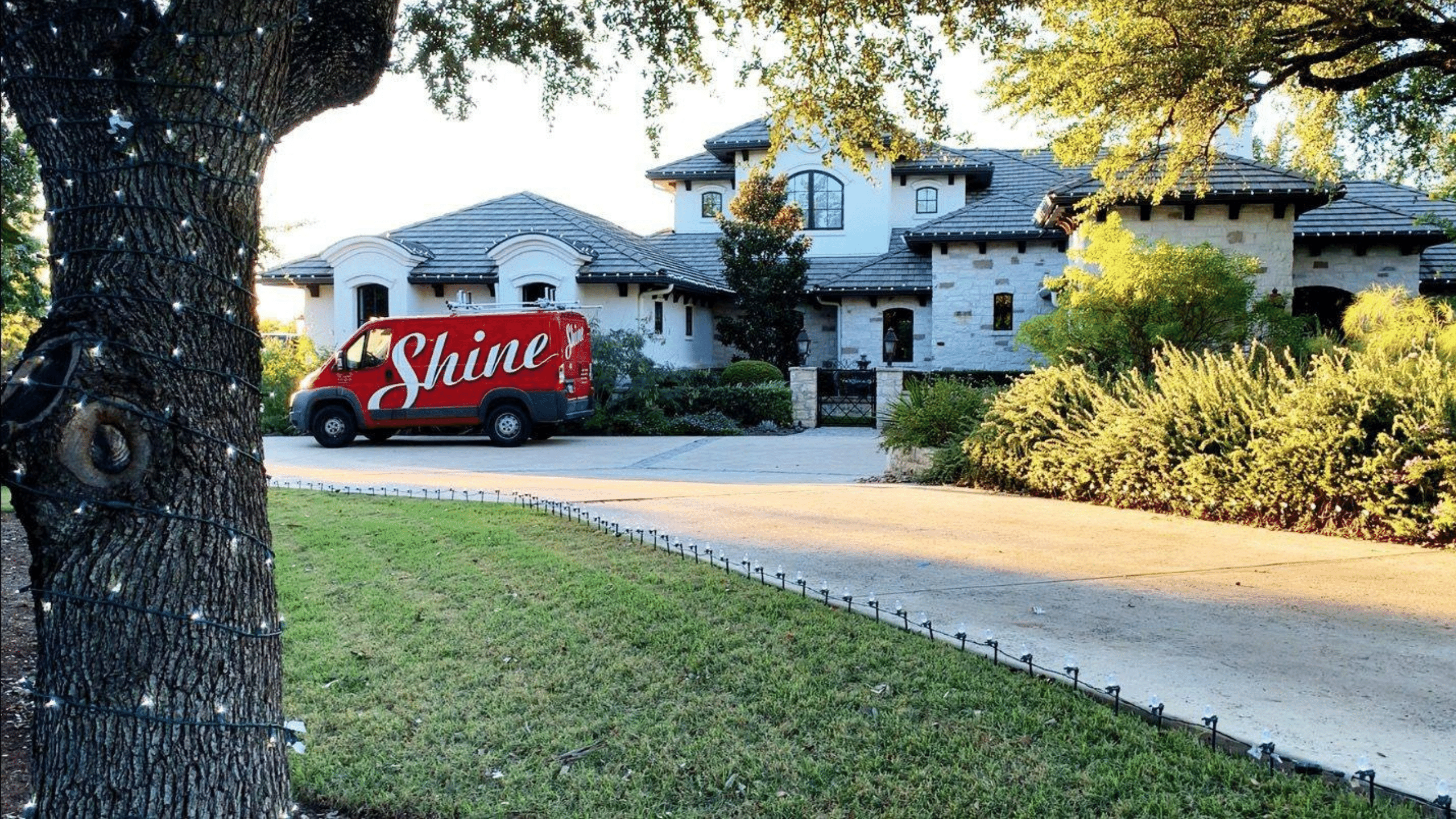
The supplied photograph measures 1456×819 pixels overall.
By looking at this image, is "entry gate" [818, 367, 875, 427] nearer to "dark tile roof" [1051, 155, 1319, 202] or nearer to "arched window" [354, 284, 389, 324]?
"dark tile roof" [1051, 155, 1319, 202]

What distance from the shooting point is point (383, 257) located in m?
25.2

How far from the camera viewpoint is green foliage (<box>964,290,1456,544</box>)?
7465 millimetres

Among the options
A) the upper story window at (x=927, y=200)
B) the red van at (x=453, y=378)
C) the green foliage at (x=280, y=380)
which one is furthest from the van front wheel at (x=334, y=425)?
the upper story window at (x=927, y=200)

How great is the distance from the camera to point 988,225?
969 inches

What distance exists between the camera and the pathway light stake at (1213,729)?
375 cm

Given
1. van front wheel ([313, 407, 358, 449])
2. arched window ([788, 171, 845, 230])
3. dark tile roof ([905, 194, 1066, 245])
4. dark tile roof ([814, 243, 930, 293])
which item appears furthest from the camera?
arched window ([788, 171, 845, 230])

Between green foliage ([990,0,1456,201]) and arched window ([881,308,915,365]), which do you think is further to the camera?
arched window ([881,308,915,365])

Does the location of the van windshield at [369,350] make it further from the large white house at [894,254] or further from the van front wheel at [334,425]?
the large white house at [894,254]

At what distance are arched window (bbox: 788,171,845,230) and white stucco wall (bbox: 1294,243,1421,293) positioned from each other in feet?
45.8

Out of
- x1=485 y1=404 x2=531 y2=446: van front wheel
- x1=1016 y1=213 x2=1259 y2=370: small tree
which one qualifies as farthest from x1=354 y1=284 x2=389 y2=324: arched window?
x1=1016 y1=213 x2=1259 y2=370: small tree

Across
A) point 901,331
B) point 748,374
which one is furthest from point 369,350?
point 901,331

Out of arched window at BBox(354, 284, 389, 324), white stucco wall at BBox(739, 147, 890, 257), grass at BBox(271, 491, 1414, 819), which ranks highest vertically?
white stucco wall at BBox(739, 147, 890, 257)

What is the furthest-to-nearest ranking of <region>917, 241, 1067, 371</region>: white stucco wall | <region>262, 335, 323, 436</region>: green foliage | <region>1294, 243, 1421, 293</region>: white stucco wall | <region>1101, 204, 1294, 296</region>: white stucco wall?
<region>917, 241, 1067, 371</region>: white stucco wall < <region>1294, 243, 1421, 293</region>: white stucco wall < <region>262, 335, 323, 436</region>: green foliage < <region>1101, 204, 1294, 296</region>: white stucco wall

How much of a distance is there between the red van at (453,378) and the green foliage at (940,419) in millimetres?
→ 6885
